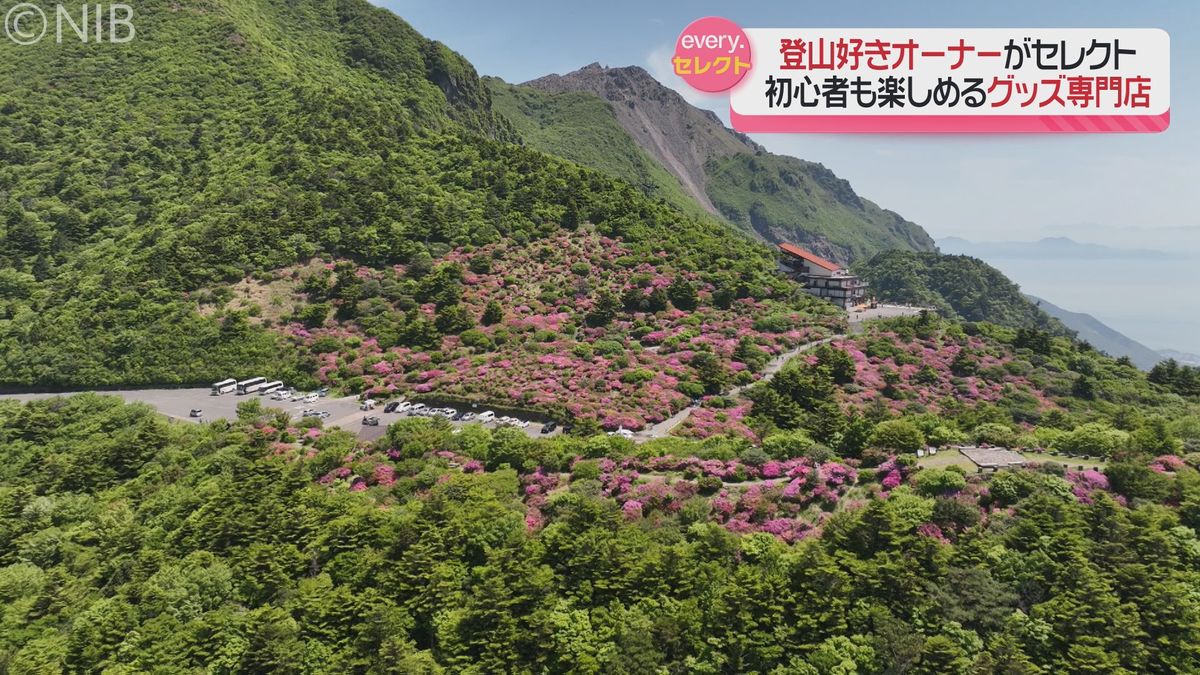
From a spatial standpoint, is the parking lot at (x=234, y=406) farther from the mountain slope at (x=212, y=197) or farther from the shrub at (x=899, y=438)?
the shrub at (x=899, y=438)

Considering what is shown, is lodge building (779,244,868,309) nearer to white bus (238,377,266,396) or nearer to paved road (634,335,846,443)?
paved road (634,335,846,443)

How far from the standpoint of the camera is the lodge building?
91.7m

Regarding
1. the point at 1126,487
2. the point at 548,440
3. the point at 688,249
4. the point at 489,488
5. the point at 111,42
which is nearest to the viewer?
the point at 1126,487

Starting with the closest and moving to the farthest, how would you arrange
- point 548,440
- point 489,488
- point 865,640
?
point 865,640, point 489,488, point 548,440

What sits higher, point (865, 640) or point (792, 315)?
point (792, 315)

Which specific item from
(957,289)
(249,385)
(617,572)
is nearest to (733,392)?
(617,572)

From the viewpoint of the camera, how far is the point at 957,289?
17475cm

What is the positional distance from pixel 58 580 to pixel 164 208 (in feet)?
220

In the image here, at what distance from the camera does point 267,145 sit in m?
95.9

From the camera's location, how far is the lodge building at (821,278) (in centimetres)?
9169

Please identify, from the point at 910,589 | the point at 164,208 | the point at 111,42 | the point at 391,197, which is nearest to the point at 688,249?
the point at 391,197

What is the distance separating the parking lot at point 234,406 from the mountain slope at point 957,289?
151m

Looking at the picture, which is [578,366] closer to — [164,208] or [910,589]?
[910,589]

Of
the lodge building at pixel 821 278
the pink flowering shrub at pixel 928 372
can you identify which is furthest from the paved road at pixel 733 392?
the lodge building at pixel 821 278
